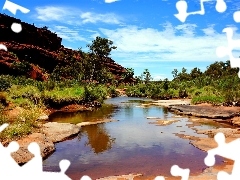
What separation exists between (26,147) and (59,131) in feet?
11.4

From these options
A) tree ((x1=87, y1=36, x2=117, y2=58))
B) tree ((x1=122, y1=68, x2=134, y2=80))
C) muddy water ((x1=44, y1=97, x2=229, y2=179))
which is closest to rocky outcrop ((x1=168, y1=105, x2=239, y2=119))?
muddy water ((x1=44, y1=97, x2=229, y2=179))

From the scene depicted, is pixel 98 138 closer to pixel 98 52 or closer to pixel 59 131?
pixel 59 131

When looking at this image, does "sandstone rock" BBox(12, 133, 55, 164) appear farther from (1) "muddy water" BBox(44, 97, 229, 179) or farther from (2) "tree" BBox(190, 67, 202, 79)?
(2) "tree" BBox(190, 67, 202, 79)

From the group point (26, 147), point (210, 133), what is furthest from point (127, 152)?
point (210, 133)

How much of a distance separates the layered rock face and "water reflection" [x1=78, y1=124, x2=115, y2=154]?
3956 centimetres

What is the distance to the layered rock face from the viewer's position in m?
54.2

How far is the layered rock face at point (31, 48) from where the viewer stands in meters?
54.2

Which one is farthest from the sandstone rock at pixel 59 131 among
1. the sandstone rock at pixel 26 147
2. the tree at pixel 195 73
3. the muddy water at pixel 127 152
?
the tree at pixel 195 73

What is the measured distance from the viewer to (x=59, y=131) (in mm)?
12000

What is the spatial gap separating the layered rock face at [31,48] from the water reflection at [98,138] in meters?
39.6

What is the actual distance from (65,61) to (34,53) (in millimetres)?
9357

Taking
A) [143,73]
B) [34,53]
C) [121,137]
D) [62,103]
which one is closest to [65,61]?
[34,53]

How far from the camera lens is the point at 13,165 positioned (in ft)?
22.9

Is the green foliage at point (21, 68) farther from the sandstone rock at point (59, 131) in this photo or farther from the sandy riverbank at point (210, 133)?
the sandstone rock at point (59, 131)
